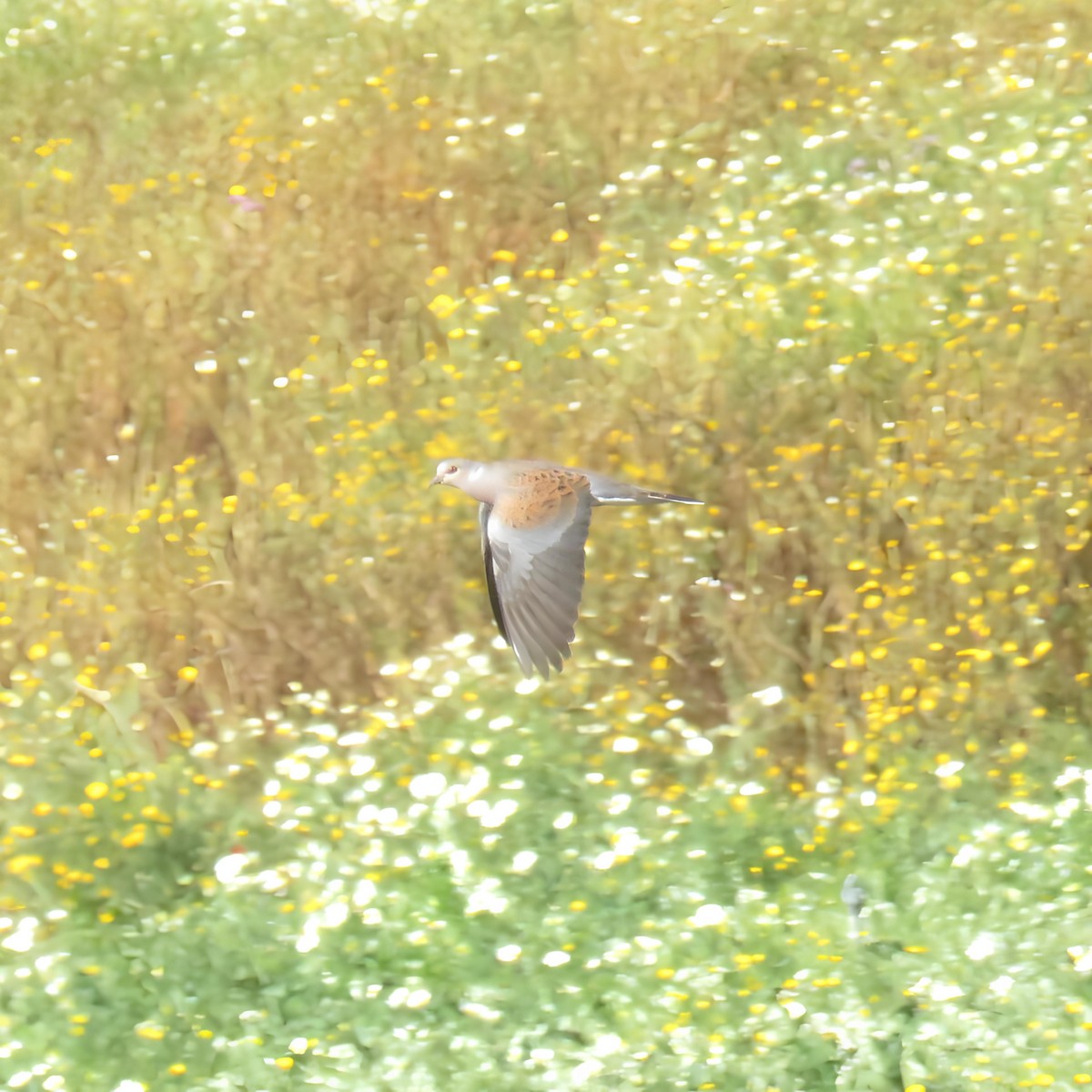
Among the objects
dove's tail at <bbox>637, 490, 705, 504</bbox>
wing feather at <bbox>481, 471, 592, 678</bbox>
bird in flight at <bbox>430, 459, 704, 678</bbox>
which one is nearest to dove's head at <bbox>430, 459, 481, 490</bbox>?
bird in flight at <bbox>430, 459, 704, 678</bbox>

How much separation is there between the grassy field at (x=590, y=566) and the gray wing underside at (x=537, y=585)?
446 mm

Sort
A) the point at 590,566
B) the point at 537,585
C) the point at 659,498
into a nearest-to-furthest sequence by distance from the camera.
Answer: the point at 537,585 < the point at 659,498 < the point at 590,566

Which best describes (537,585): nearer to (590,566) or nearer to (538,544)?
(538,544)

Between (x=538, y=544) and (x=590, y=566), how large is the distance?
612 millimetres

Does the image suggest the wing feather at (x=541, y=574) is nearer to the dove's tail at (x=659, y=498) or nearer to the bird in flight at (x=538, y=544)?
the bird in flight at (x=538, y=544)

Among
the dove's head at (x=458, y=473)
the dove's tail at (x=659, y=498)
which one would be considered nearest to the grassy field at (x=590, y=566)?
the dove's tail at (x=659, y=498)

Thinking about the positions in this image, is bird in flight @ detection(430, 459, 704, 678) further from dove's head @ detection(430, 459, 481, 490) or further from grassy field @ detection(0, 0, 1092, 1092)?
grassy field @ detection(0, 0, 1092, 1092)

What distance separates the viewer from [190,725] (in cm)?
539

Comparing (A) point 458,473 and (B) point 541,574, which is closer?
(B) point 541,574

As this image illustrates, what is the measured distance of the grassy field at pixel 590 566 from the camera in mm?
4500

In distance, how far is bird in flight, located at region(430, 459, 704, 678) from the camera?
177 inches

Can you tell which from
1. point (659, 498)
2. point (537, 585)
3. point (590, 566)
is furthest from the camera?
point (590, 566)

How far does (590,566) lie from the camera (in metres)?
5.29

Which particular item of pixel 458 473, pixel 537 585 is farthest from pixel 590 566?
pixel 537 585
